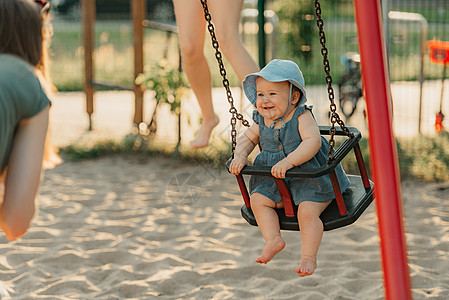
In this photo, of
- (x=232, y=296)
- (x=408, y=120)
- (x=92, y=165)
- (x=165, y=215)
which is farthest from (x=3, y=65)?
(x=408, y=120)


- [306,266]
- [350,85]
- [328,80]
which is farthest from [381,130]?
[350,85]

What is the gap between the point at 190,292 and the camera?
12.6 feet

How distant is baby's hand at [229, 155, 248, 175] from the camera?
2539 millimetres

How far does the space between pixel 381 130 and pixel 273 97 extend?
0.55 meters

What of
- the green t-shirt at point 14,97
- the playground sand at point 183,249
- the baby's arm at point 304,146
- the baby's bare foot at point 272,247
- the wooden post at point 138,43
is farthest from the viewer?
the wooden post at point 138,43

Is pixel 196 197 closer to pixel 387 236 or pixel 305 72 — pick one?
pixel 305 72

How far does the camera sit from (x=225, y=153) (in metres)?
6.43

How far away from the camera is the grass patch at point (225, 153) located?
6.11 m

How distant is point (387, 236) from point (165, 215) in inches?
127

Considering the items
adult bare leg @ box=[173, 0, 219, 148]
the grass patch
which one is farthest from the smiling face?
the grass patch

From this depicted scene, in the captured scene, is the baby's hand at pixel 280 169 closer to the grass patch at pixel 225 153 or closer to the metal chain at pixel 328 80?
the metal chain at pixel 328 80

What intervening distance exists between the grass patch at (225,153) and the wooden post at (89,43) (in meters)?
1.16

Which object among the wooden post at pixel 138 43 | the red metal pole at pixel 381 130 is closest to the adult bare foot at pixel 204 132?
the red metal pole at pixel 381 130

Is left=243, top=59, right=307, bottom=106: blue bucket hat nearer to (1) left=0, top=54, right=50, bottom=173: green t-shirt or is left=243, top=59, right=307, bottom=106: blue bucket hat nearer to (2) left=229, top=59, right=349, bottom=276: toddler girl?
(2) left=229, top=59, right=349, bottom=276: toddler girl
